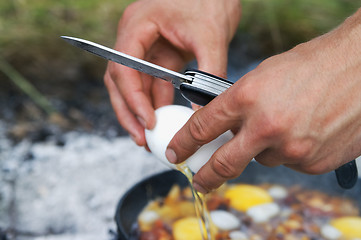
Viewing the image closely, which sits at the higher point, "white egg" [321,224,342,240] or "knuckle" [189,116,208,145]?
"knuckle" [189,116,208,145]

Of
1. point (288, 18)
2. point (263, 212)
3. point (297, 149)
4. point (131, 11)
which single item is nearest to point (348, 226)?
point (263, 212)

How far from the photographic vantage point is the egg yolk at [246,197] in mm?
1562

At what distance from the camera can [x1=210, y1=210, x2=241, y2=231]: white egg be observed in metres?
1.45

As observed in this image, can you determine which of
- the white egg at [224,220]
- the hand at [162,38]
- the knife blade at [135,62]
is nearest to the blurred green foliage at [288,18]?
the hand at [162,38]

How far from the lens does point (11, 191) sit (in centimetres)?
216

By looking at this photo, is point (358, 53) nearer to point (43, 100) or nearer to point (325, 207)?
point (325, 207)

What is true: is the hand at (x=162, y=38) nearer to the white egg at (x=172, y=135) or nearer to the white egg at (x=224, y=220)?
the white egg at (x=172, y=135)

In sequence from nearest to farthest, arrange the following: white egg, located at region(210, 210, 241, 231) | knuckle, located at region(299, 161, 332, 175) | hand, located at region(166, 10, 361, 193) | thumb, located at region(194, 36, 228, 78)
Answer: hand, located at region(166, 10, 361, 193) → knuckle, located at region(299, 161, 332, 175) → thumb, located at region(194, 36, 228, 78) → white egg, located at region(210, 210, 241, 231)

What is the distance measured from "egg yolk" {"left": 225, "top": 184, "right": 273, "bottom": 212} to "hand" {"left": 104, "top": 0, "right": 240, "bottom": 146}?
0.45 meters

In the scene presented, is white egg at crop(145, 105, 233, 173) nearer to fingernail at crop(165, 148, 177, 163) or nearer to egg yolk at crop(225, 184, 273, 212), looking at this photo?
fingernail at crop(165, 148, 177, 163)

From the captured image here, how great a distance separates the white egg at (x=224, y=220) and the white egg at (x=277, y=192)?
0.72ft

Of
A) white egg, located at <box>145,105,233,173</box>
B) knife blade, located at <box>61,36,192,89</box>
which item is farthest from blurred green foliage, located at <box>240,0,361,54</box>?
knife blade, located at <box>61,36,192,89</box>

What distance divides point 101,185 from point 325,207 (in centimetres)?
121

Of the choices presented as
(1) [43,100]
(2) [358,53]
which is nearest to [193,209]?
(2) [358,53]
